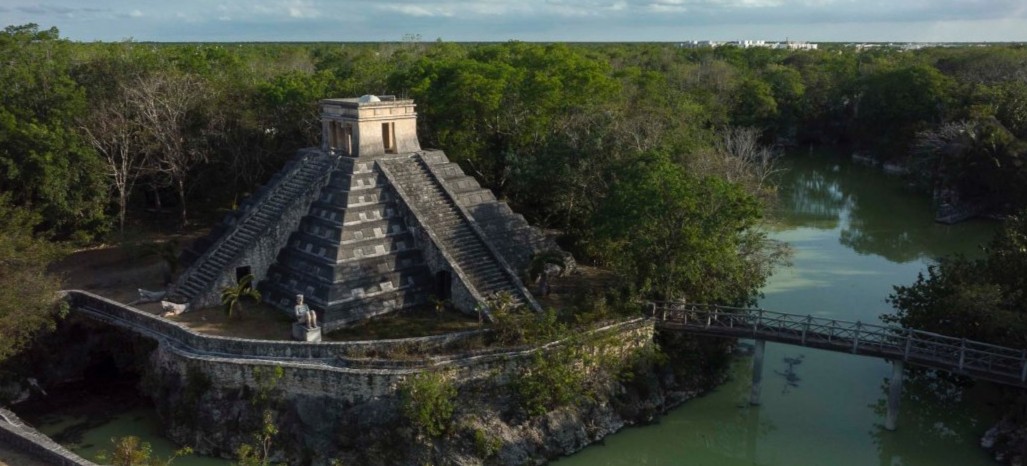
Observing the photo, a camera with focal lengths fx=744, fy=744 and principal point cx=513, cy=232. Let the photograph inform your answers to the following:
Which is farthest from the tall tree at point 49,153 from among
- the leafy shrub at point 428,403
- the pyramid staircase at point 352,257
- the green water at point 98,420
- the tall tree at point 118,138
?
the leafy shrub at point 428,403

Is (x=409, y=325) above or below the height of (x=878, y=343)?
below

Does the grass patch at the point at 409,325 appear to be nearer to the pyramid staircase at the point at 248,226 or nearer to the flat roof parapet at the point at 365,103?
the pyramid staircase at the point at 248,226

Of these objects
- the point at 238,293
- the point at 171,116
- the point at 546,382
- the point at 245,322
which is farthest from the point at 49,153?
the point at 546,382

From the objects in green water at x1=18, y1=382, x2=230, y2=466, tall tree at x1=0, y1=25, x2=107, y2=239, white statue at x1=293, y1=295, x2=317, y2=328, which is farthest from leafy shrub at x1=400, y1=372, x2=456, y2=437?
tall tree at x1=0, y1=25, x2=107, y2=239

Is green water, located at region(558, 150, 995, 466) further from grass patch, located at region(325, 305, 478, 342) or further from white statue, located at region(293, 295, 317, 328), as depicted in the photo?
white statue, located at region(293, 295, 317, 328)

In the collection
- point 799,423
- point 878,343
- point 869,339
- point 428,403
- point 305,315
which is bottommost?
point 799,423

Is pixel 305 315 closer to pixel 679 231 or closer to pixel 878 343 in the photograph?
pixel 679 231
